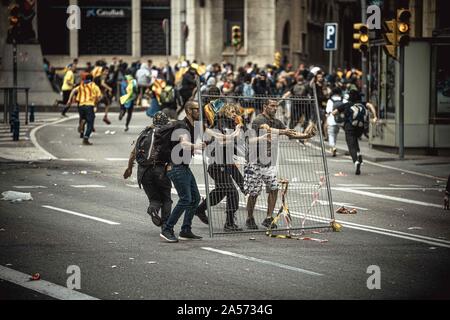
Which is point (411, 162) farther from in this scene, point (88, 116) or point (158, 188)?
point (158, 188)

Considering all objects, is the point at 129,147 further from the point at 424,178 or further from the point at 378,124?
the point at 424,178

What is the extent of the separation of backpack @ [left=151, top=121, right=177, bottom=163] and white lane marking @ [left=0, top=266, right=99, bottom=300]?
9.55ft

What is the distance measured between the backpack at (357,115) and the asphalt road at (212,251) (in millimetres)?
2999

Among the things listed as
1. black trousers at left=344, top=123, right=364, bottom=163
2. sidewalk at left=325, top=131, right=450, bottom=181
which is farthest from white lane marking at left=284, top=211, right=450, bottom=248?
sidewalk at left=325, top=131, right=450, bottom=181

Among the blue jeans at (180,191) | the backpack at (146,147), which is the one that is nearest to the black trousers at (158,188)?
the backpack at (146,147)

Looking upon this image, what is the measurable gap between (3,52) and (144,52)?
19533 millimetres

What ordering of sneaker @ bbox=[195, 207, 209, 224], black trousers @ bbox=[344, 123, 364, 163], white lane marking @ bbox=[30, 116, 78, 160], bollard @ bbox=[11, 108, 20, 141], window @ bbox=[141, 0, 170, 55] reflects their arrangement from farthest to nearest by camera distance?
window @ bbox=[141, 0, 170, 55] < bollard @ bbox=[11, 108, 20, 141] < white lane marking @ bbox=[30, 116, 78, 160] < black trousers @ bbox=[344, 123, 364, 163] < sneaker @ bbox=[195, 207, 209, 224]

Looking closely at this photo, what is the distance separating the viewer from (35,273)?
11391 millimetres

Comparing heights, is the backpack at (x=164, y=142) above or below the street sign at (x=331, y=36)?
below

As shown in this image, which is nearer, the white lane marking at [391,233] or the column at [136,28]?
the white lane marking at [391,233]

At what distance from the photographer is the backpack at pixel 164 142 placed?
13734mm

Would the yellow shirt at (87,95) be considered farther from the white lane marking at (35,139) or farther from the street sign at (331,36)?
the street sign at (331,36)

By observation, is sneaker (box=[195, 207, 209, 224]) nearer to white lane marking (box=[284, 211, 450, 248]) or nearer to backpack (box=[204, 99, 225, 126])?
white lane marking (box=[284, 211, 450, 248])

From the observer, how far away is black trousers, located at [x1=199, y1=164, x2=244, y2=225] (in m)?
14.3
